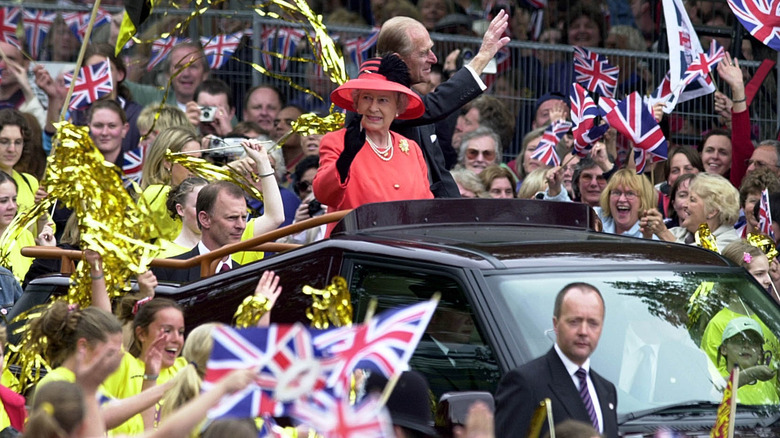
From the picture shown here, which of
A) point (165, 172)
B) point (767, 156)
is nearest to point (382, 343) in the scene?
point (165, 172)

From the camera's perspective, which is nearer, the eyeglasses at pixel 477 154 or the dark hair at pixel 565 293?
the dark hair at pixel 565 293

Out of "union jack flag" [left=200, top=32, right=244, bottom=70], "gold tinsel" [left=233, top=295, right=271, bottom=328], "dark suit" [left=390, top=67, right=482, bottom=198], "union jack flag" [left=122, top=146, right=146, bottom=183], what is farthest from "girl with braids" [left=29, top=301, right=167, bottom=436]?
"union jack flag" [left=200, top=32, right=244, bottom=70]

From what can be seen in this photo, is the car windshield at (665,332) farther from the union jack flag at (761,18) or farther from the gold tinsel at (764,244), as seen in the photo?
the union jack flag at (761,18)

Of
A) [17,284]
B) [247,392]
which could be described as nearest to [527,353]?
[247,392]

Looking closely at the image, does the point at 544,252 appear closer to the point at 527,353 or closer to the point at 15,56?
the point at 527,353

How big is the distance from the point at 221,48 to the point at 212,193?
5140mm

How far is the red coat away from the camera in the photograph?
744cm

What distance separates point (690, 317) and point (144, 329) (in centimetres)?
233

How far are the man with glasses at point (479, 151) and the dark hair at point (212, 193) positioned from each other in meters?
3.94

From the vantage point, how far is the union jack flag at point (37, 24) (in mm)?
14008

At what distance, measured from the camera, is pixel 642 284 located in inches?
239

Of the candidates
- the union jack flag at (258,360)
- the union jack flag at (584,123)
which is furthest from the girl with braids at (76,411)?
the union jack flag at (584,123)

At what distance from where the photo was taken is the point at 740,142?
11039 millimetres

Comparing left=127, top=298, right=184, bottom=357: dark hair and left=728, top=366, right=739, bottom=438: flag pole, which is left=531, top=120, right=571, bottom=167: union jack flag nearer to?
left=127, top=298, right=184, bottom=357: dark hair
